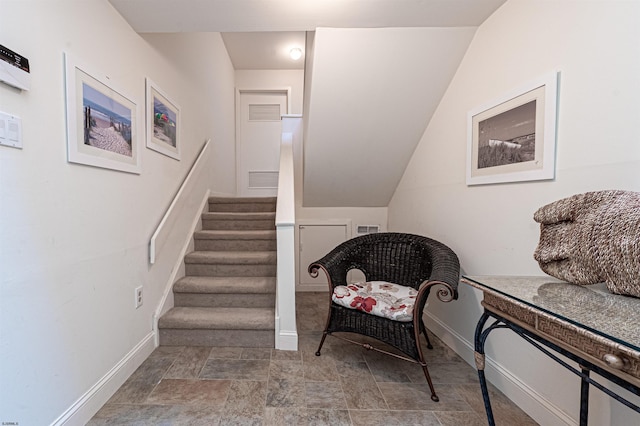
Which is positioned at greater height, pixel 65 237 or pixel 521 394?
pixel 65 237

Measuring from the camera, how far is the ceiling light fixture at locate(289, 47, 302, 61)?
3.62m

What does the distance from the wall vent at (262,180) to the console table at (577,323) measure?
369cm

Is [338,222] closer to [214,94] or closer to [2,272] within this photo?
[214,94]

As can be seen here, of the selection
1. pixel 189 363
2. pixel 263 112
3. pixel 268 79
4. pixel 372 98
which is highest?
pixel 268 79

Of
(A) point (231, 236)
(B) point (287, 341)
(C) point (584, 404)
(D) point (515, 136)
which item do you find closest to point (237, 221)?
(A) point (231, 236)

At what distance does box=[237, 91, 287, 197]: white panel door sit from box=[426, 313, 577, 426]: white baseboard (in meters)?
3.46

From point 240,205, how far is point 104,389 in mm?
2136

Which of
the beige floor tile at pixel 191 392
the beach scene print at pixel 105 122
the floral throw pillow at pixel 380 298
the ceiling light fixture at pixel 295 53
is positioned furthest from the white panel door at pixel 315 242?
the ceiling light fixture at pixel 295 53

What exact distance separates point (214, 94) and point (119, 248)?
2451mm

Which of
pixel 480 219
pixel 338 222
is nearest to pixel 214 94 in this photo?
pixel 338 222

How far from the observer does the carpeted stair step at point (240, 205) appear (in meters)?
3.15

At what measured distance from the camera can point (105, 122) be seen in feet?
4.46

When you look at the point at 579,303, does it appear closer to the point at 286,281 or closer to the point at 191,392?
the point at 286,281

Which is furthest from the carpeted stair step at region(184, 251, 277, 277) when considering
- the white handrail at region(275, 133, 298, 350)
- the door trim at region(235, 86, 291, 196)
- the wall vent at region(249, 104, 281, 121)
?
the wall vent at region(249, 104, 281, 121)
